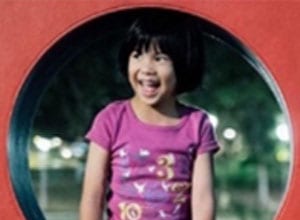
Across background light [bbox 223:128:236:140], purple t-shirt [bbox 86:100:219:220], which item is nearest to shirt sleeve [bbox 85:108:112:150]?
purple t-shirt [bbox 86:100:219:220]

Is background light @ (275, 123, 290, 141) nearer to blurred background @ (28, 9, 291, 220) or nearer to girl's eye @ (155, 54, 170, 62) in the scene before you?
blurred background @ (28, 9, 291, 220)

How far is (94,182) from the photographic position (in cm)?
173

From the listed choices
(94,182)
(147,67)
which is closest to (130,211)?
(94,182)

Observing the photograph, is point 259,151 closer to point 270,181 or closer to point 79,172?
point 270,181

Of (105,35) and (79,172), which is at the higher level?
(105,35)

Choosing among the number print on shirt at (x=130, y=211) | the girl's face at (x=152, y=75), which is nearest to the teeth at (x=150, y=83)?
the girl's face at (x=152, y=75)

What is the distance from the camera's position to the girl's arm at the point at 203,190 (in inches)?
67.9

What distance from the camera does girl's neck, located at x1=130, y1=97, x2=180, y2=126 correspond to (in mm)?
1735

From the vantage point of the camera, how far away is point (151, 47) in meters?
1.72

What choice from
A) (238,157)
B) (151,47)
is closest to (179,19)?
(151,47)

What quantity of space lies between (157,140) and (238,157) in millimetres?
90

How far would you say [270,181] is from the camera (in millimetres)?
1697

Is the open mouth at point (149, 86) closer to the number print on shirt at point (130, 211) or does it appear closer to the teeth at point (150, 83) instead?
the teeth at point (150, 83)

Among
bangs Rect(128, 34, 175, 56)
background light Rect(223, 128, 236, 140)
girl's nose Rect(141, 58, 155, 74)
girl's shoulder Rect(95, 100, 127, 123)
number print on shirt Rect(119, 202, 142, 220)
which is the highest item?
bangs Rect(128, 34, 175, 56)
